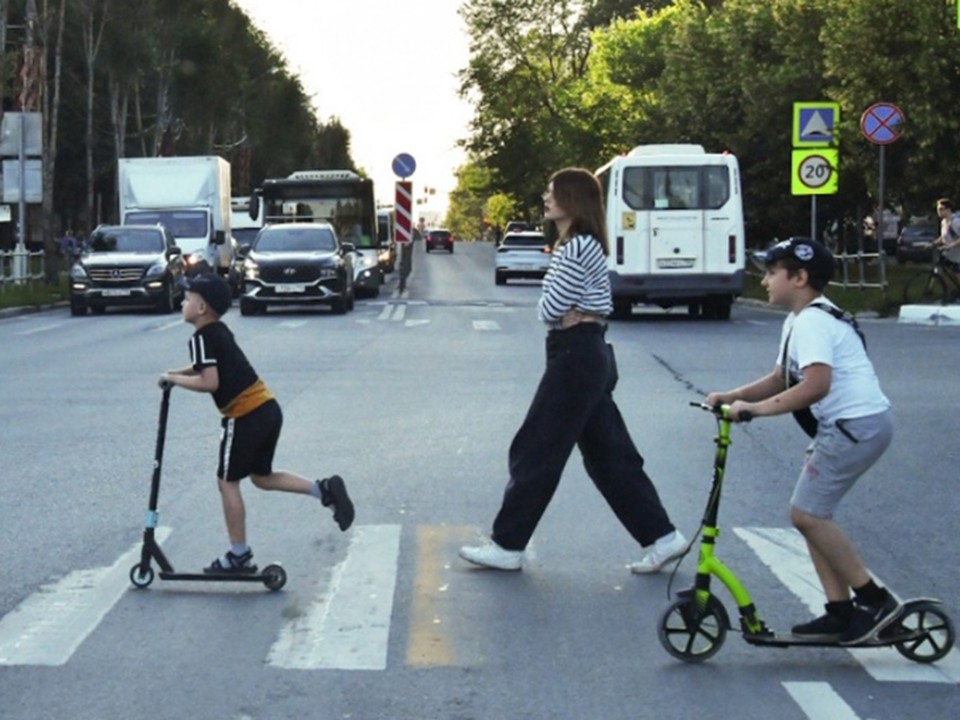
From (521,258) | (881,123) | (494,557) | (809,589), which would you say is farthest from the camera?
(521,258)

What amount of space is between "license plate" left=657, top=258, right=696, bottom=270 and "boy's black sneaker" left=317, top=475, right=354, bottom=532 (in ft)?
78.8

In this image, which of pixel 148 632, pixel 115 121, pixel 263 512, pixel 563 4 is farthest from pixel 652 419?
pixel 563 4

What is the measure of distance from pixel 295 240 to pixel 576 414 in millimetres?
28758

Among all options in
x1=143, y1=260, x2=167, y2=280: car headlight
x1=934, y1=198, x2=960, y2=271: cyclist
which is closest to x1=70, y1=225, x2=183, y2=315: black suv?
x1=143, y1=260, x2=167, y2=280: car headlight

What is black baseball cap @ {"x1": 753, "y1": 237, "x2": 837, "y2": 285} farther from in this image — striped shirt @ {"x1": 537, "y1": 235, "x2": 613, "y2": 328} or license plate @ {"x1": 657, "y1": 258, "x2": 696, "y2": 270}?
license plate @ {"x1": 657, "y1": 258, "x2": 696, "y2": 270}

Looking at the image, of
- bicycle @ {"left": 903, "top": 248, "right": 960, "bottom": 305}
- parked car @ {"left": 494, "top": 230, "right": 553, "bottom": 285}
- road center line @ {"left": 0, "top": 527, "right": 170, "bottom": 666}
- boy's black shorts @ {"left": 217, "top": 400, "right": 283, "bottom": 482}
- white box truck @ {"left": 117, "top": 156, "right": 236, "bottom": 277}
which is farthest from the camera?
parked car @ {"left": 494, "top": 230, "right": 553, "bottom": 285}

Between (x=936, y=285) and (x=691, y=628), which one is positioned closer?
(x=691, y=628)

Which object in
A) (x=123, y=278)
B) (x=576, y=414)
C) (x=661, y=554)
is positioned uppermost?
(x=576, y=414)

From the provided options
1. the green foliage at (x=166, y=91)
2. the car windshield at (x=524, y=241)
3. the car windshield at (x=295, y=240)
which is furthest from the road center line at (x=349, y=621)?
the car windshield at (x=524, y=241)

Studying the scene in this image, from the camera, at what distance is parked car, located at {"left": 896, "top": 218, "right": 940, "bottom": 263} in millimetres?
74125

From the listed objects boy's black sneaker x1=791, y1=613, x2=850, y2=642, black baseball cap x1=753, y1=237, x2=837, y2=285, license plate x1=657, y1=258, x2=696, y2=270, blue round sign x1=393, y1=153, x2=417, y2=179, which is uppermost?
blue round sign x1=393, y1=153, x2=417, y2=179

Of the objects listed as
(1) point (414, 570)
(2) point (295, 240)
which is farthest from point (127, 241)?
(1) point (414, 570)

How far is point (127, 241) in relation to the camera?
38.8 m

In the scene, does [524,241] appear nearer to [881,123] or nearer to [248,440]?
[881,123]
